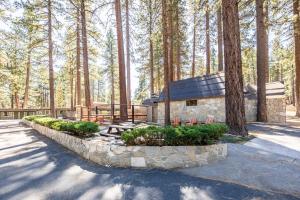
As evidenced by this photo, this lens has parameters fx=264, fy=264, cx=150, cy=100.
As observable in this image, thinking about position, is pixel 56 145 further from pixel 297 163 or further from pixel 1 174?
pixel 297 163

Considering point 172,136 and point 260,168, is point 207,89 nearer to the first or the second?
point 172,136

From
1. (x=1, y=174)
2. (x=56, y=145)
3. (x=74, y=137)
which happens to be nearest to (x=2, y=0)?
(x=56, y=145)

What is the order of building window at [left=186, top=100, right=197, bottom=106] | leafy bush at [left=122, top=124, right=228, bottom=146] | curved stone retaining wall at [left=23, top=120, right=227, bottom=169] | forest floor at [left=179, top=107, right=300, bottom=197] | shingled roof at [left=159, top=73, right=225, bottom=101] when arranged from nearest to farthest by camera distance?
forest floor at [left=179, top=107, right=300, bottom=197] < curved stone retaining wall at [left=23, top=120, right=227, bottom=169] < leafy bush at [left=122, top=124, right=228, bottom=146] < shingled roof at [left=159, top=73, right=225, bottom=101] < building window at [left=186, top=100, right=197, bottom=106]

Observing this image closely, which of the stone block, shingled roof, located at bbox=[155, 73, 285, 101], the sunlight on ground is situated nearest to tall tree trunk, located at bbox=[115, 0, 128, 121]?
shingled roof, located at bbox=[155, 73, 285, 101]

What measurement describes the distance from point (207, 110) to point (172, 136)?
9.96 metres

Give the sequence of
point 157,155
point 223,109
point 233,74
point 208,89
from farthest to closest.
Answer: point 208,89
point 223,109
point 233,74
point 157,155

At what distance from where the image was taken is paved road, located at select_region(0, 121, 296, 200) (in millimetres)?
4707

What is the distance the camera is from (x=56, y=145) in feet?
32.7

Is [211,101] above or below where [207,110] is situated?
above

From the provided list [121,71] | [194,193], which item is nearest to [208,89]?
[121,71]

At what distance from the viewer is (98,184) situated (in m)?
5.35

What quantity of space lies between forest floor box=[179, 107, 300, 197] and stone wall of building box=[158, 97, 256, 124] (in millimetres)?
7041

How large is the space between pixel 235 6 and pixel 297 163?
5.85 metres

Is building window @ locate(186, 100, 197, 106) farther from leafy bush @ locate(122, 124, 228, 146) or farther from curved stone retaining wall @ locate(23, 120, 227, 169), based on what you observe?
leafy bush @ locate(122, 124, 228, 146)
